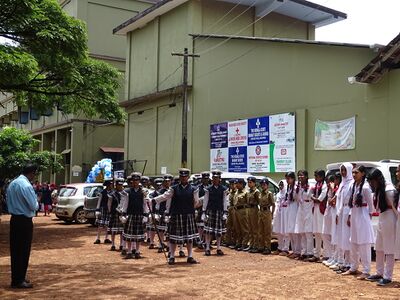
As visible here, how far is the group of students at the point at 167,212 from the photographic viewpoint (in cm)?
1151

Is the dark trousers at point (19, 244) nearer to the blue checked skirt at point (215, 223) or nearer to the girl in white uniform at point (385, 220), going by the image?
the blue checked skirt at point (215, 223)

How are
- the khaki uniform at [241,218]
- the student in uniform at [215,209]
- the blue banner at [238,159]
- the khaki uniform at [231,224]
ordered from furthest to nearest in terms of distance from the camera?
1. the blue banner at [238,159]
2. the khaki uniform at [231,224]
3. the khaki uniform at [241,218]
4. the student in uniform at [215,209]

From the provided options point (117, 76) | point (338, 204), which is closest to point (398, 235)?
point (338, 204)

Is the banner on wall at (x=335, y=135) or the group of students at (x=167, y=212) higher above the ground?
the banner on wall at (x=335, y=135)

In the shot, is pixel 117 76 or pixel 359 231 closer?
pixel 359 231

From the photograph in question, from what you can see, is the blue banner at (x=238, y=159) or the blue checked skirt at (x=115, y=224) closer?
the blue checked skirt at (x=115, y=224)

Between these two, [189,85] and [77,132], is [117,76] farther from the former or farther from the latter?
[77,132]

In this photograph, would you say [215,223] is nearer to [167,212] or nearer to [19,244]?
[167,212]

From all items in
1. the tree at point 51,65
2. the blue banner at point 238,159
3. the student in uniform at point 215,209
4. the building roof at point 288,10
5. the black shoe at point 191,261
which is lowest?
the black shoe at point 191,261

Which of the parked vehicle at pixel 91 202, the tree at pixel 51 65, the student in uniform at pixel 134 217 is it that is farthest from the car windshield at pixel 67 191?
the student in uniform at pixel 134 217

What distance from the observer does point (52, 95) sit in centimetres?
1859

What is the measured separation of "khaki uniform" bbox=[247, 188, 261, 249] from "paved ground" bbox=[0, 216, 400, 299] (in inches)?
23.3

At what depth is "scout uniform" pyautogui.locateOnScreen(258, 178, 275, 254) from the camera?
43.2 ft

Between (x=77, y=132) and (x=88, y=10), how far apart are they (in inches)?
345
